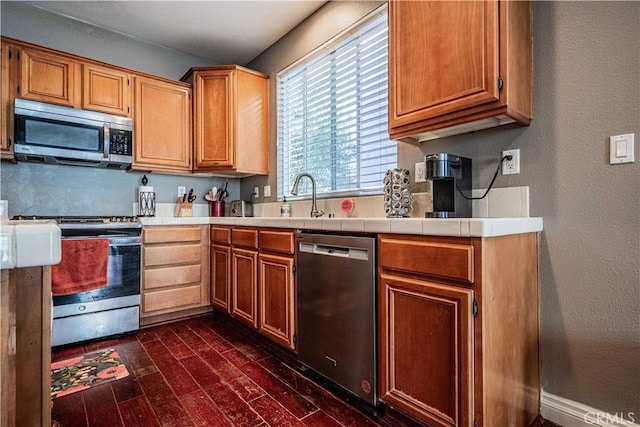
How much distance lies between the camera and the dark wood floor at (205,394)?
148cm

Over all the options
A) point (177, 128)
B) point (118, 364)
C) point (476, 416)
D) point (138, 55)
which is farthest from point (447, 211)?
point (138, 55)

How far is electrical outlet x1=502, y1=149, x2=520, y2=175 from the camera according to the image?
5.15ft

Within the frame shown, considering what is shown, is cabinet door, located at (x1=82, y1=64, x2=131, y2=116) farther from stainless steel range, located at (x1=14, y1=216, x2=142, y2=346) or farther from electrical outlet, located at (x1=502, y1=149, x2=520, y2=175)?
electrical outlet, located at (x1=502, y1=149, x2=520, y2=175)

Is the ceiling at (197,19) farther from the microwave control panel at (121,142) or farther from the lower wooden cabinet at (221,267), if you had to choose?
the lower wooden cabinet at (221,267)

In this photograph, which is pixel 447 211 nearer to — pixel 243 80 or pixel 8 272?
pixel 8 272

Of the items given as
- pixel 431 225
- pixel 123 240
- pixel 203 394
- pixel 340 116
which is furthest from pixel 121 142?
pixel 431 225

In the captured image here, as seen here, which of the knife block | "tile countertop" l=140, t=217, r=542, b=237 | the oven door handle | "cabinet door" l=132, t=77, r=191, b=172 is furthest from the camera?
the knife block

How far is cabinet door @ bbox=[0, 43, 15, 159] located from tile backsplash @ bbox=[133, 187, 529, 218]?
99 cm

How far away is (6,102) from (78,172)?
0.67 metres

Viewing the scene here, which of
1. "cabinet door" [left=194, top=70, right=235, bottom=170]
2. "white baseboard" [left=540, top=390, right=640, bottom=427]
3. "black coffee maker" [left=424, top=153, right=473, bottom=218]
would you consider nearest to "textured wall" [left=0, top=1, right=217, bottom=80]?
"cabinet door" [left=194, top=70, right=235, bottom=170]

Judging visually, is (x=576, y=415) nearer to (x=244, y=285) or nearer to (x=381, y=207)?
(x=381, y=207)

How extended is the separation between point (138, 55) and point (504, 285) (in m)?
3.58

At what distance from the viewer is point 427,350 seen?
1.28m

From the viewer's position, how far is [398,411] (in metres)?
1.39
